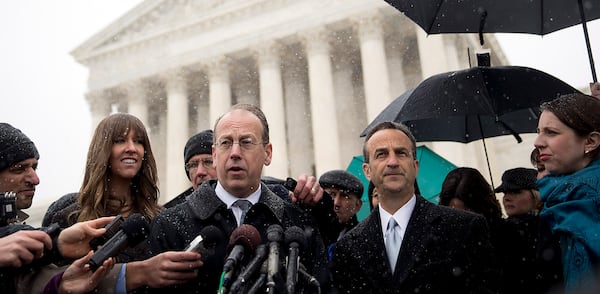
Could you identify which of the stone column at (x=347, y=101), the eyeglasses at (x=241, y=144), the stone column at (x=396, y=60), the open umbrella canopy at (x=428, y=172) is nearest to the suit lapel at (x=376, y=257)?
the eyeglasses at (x=241, y=144)

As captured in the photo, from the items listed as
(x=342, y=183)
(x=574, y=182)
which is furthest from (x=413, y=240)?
(x=342, y=183)

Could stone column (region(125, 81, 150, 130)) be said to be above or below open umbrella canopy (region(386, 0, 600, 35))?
above

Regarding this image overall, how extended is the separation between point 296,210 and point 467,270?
1.20m

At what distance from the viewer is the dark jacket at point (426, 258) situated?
3.41m

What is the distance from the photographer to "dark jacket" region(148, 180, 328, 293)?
3.17m

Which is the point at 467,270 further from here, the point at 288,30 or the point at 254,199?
the point at 288,30

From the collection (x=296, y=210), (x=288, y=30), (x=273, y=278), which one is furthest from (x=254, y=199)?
(x=288, y=30)

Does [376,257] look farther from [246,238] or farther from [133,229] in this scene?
[133,229]

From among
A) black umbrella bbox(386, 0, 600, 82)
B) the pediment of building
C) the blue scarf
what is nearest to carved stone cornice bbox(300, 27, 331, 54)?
the pediment of building

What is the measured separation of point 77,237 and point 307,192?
58.6 inches

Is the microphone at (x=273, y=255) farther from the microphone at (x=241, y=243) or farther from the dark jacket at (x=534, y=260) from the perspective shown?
the dark jacket at (x=534, y=260)

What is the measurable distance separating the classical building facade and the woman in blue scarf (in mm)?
21457

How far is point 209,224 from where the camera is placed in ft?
10.9

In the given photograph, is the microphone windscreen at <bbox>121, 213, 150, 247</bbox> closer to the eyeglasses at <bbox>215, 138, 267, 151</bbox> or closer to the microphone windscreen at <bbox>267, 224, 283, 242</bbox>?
the microphone windscreen at <bbox>267, 224, 283, 242</bbox>
